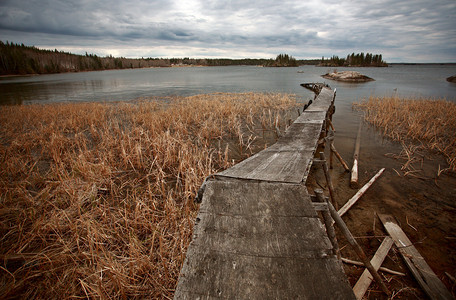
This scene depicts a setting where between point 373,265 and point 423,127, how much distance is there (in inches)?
379

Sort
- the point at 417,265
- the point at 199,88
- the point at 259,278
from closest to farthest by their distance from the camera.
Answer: the point at 259,278 < the point at 417,265 < the point at 199,88

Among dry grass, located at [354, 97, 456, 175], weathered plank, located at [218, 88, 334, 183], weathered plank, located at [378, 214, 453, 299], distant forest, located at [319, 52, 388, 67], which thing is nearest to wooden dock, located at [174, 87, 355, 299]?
weathered plank, located at [218, 88, 334, 183]

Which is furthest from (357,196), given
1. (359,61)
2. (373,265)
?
(359,61)

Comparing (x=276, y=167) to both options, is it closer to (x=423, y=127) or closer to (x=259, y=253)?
(x=259, y=253)

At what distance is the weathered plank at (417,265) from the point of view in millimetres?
2484

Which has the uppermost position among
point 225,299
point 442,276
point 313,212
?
point 313,212

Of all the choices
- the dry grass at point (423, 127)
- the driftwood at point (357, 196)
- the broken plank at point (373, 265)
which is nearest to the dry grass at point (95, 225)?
the broken plank at point (373, 265)

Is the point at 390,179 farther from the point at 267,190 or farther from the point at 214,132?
the point at 214,132

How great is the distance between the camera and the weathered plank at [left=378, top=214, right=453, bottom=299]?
2.48 m

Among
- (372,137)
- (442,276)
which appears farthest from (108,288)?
(372,137)

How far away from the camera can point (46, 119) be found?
11.2 m

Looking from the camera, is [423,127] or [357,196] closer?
[357,196]

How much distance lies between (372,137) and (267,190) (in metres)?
8.95

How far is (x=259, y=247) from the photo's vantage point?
5.39 ft
